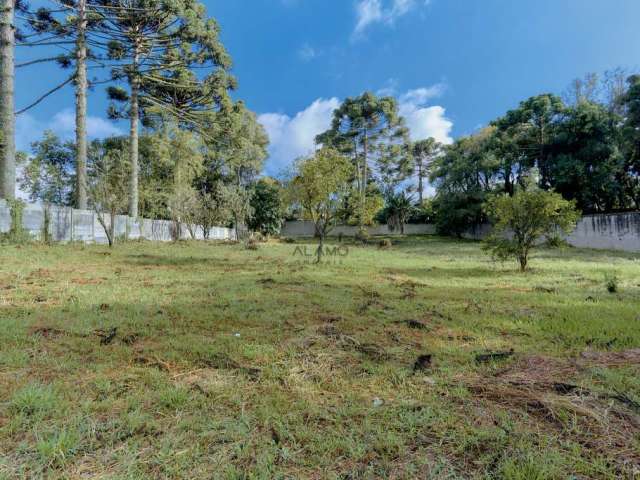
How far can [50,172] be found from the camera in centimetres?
2427

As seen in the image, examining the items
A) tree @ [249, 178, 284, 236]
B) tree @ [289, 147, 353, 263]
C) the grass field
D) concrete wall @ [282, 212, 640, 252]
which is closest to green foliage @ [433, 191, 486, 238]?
concrete wall @ [282, 212, 640, 252]

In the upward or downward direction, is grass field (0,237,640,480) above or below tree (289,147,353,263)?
below

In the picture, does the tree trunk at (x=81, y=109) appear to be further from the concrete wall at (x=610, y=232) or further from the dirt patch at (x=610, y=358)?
the concrete wall at (x=610, y=232)

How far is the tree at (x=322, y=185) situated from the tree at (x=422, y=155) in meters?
24.5

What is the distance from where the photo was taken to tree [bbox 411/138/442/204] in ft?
109

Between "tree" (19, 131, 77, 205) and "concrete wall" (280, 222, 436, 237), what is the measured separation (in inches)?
709

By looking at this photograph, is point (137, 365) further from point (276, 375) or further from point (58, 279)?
point (58, 279)

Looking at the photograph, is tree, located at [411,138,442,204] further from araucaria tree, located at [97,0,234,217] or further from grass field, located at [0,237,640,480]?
grass field, located at [0,237,640,480]

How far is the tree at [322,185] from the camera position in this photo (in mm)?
9586

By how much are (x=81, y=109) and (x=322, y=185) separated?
12.1 meters

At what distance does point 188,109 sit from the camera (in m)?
19.9

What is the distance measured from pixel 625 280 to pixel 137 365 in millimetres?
8542

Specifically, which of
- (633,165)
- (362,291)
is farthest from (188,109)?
(633,165)

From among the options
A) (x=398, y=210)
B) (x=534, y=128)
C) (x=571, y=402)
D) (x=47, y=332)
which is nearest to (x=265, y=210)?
(x=398, y=210)
